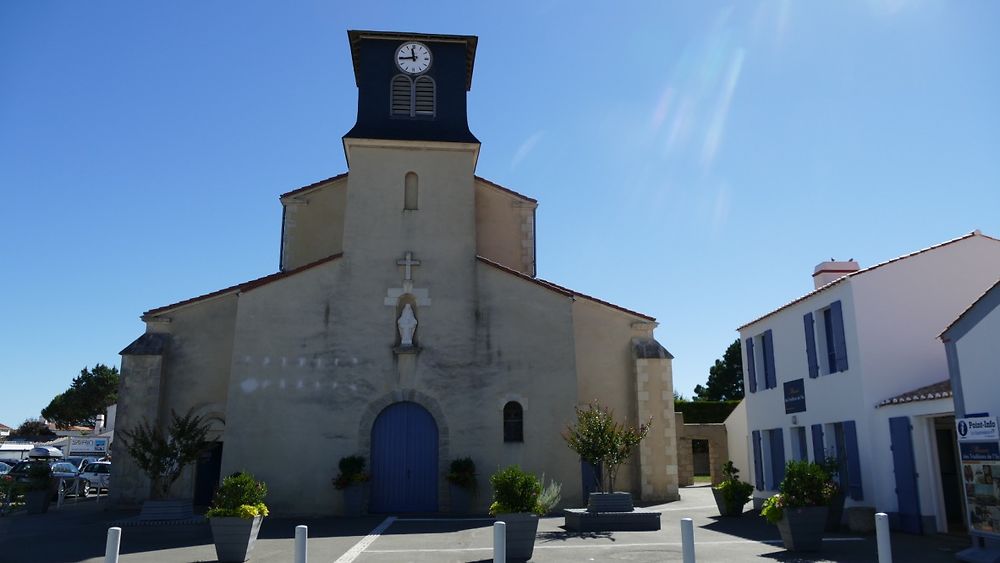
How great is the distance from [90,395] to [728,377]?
57270 mm

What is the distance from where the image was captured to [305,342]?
1928 cm

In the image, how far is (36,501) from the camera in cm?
2050

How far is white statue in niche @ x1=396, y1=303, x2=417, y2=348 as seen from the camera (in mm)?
19438

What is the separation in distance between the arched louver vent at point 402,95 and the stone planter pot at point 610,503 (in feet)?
42.2

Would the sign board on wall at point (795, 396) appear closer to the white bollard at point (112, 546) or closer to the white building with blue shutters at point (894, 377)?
the white building with blue shutters at point (894, 377)

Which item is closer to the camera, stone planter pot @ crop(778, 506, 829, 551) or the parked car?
stone planter pot @ crop(778, 506, 829, 551)

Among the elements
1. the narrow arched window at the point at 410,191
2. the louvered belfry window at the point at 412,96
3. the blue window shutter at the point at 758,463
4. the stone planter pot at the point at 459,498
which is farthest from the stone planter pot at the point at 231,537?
the louvered belfry window at the point at 412,96

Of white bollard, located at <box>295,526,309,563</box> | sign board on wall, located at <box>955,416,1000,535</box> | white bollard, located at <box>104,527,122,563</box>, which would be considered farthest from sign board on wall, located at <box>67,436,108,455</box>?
sign board on wall, located at <box>955,416,1000,535</box>

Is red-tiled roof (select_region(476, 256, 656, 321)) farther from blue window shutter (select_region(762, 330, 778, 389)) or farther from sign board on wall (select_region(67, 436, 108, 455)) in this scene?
sign board on wall (select_region(67, 436, 108, 455))

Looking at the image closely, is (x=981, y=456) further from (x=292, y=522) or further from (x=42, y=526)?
(x=42, y=526)

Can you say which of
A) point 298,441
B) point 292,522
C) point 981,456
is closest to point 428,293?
point 298,441

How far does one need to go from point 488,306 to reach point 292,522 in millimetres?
7245

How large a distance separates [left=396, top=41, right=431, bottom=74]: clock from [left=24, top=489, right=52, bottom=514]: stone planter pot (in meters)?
15.9

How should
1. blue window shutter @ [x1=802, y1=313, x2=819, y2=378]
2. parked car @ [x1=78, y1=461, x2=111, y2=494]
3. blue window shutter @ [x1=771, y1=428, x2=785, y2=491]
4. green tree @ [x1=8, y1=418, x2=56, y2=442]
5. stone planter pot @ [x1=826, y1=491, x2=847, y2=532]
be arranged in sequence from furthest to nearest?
green tree @ [x1=8, y1=418, x2=56, y2=442], parked car @ [x1=78, y1=461, x2=111, y2=494], blue window shutter @ [x1=771, y1=428, x2=785, y2=491], blue window shutter @ [x1=802, y1=313, x2=819, y2=378], stone planter pot @ [x1=826, y1=491, x2=847, y2=532]
